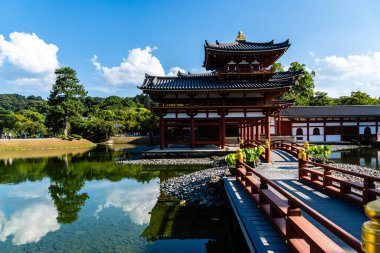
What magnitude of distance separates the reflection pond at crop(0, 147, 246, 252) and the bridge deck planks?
110 cm

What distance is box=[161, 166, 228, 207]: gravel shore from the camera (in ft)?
40.7

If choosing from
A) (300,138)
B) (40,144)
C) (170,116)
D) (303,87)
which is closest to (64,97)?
(40,144)

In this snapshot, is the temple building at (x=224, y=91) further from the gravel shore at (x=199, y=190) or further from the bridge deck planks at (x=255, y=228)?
the bridge deck planks at (x=255, y=228)

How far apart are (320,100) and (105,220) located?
198 ft

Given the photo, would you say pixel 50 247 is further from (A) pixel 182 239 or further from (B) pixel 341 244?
(B) pixel 341 244

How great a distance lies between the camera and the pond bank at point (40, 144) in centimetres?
4584

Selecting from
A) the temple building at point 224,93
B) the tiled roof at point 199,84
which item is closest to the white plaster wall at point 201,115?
the temple building at point 224,93

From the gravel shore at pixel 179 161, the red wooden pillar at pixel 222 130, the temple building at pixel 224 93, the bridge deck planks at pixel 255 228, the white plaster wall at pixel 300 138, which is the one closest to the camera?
the bridge deck planks at pixel 255 228

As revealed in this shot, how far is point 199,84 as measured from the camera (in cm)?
2708

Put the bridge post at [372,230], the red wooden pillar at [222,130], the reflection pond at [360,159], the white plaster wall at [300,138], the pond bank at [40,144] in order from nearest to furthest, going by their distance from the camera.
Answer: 1. the bridge post at [372,230]
2. the reflection pond at [360,159]
3. the red wooden pillar at [222,130]
4. the white plaster wall at [300,138]
5. the pond bank at [40,144]

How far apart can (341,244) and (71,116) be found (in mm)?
53987

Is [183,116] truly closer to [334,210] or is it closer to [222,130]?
[222,130]

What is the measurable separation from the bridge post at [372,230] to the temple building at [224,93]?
2367 cm

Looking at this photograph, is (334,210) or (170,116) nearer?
(334,210)
